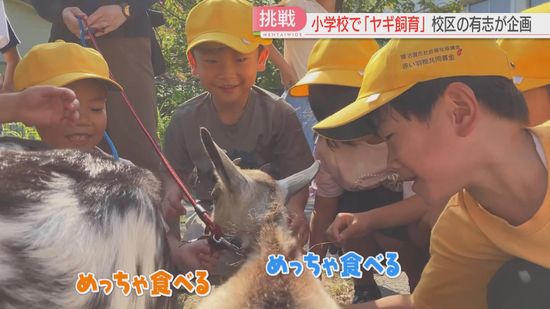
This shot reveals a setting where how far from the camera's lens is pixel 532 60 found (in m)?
1.49

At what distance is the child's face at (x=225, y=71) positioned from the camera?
1962mm

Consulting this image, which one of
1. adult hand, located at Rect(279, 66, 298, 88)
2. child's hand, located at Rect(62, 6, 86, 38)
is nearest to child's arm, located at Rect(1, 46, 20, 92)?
child's hand, located at Rect(62, 6, 86, 38)

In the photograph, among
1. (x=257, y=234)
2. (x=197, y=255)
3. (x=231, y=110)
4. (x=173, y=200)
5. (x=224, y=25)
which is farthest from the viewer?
(x=231, y=110)

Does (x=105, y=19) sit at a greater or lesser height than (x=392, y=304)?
greater

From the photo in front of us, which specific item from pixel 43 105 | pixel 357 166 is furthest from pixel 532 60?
pixel 43 105

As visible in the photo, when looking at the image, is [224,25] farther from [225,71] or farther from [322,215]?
[322,215]

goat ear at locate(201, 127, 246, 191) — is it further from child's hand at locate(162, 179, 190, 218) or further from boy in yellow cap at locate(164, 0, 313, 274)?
boy in yellow cap at locate(164, 0, 313, 274)

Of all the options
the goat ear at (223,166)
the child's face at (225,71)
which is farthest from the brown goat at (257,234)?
the child's face at (225,71)

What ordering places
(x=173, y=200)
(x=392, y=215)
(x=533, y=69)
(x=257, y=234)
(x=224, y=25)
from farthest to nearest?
(x=224, y=25)
(x=392, y=215)
(x=173, y=200)
(x=533, y=69)
(x=257, y=234)

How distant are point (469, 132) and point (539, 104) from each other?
579 millimetres

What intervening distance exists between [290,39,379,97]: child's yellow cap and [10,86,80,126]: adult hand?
784 millimetres

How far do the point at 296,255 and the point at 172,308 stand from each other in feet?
0.82

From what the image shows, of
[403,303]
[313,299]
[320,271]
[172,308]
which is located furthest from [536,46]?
[172,308]

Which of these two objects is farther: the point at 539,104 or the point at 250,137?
the point at 250,137
